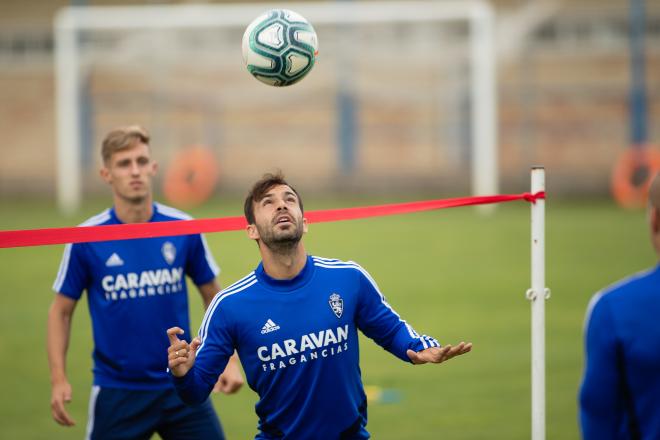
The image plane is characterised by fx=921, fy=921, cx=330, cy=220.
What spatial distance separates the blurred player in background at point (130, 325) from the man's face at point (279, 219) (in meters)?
1.24

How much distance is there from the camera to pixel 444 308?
13.2m

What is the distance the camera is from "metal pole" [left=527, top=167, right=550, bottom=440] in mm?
4953

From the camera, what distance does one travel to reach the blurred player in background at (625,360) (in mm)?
3285

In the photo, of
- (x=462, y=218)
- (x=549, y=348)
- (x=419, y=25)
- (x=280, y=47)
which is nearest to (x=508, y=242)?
(x=462, y=218)

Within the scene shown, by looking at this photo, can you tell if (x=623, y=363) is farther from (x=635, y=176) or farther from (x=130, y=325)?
(x=635, y=176)

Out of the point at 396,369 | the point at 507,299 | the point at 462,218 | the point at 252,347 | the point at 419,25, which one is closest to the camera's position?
the point at 252,347

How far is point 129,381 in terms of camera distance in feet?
18.1

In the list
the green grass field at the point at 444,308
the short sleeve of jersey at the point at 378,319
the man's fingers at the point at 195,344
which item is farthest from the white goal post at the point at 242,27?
the man's fingers at the point at 195,344

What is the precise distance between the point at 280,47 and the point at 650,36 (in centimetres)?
2773

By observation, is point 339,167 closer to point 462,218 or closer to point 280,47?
point 462,218

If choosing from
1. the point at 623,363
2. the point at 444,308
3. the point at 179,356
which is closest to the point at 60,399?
the point at 179,356

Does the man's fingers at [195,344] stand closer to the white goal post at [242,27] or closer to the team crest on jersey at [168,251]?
the team crest on jersey at [168,251]

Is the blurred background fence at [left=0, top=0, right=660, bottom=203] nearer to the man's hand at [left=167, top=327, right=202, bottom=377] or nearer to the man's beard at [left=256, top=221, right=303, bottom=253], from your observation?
the man's beard at [left=256, top=221, right=303, bottom=253]

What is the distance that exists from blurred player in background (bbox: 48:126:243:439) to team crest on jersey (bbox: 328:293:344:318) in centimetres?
120
